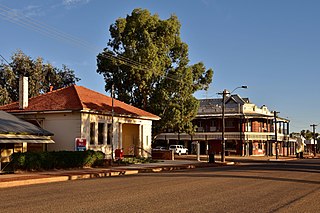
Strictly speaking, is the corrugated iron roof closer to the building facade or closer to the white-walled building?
the white-walled building

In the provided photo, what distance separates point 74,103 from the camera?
31.2 metres

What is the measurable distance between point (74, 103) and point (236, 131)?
39744 millimetres

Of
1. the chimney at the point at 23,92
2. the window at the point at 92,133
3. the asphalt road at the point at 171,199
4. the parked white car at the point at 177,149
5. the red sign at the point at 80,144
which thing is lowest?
the parked white car at the point at 177,149

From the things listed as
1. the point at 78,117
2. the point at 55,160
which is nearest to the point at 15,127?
the point at 55,160

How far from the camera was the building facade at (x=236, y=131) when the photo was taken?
2586 inches

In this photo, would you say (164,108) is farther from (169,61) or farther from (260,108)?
(260,108)

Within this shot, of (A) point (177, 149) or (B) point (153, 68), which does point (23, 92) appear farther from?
(A) point (177, 149)

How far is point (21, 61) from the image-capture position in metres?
54.8

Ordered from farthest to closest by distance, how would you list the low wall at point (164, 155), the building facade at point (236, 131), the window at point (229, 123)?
the window at point (229, 123)
the building facade at point (236, 131)
the low wall at point (164, 155)

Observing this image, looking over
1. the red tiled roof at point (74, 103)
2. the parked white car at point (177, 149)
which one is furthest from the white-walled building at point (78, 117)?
the parked white car at point (177, 149)

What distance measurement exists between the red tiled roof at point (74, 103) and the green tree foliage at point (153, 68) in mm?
6970

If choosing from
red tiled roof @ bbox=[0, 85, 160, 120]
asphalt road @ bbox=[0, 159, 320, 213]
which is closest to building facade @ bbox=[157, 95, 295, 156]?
red tiled roof @ bbox=[0, 85, 160, 120]

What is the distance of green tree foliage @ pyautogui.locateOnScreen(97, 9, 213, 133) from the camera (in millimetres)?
43812

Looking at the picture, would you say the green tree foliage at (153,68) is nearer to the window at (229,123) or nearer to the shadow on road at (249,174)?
the shadow on road at (249,174)
